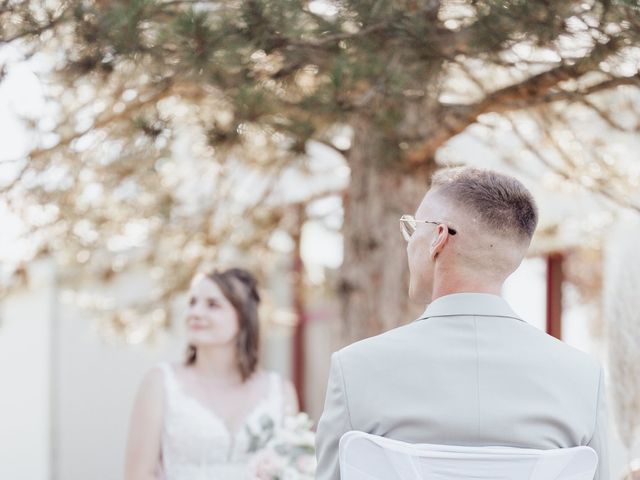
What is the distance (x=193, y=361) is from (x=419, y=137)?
148cm

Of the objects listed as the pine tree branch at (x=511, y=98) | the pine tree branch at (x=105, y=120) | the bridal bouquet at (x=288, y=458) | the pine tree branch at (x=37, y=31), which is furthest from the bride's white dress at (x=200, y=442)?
the pine tree branch at (x=37, y=31)

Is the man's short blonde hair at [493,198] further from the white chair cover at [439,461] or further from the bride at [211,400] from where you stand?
the bride at [211,400]

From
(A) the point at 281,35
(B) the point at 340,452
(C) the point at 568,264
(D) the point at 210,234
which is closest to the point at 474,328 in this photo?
(B) the point at 340,452

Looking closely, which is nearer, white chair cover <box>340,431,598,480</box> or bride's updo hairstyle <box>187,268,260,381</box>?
white chair cover <box>340,431,598,480</box>

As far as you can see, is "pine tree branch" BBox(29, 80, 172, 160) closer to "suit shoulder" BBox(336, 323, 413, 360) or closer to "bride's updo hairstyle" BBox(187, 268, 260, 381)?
"bride's updo hairstyle" BBox(187, 268, 260, 381)

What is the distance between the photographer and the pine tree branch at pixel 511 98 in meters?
2.96

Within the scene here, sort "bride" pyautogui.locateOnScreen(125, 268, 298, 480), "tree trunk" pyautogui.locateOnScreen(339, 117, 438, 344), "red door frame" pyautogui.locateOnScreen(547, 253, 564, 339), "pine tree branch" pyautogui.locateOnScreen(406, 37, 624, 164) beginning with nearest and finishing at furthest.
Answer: "pine tree branch" pyautogui.locateOnScreen(406, 37, 624, 164) < "bride" pyautogui.locateOnScreen(125, 268, 298, 480) < "tree trunk" pyautogui.locateOnScreen(339, 117, 438, 344) < "red door frame" pyautogui.locateOnScreen(547, 253, 564, 339)

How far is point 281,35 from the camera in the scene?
10.0ft

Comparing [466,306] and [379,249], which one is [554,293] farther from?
[466,306]

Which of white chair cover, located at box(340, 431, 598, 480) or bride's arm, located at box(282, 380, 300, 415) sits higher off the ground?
white chair cover, located at box(340, 431, 598, 480)

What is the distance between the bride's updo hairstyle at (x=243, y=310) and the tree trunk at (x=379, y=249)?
451mm

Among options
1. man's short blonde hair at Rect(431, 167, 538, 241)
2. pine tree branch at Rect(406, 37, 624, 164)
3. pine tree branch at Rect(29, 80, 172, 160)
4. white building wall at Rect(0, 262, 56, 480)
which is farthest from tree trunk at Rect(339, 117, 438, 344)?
white building wall at Rect(0, 262, 56, 480)

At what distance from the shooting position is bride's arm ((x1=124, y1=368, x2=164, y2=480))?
4.14 m

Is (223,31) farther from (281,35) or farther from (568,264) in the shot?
(568,264)
